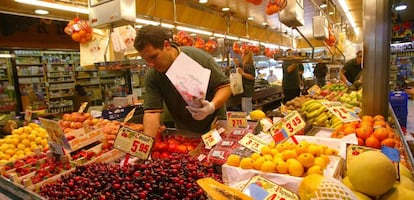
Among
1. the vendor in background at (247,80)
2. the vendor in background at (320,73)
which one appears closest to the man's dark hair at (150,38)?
the vendor in background at (247,80)

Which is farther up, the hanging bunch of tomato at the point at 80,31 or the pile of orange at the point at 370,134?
the hanging bunch of tomato at the point at 80,31

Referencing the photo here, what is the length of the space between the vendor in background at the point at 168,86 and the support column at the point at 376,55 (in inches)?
50.7

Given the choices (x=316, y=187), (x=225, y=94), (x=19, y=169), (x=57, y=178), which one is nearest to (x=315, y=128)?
(x=225, y=94)

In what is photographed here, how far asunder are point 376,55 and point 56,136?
2.63 m

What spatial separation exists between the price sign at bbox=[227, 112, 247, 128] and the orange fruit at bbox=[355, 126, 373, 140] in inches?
28.5

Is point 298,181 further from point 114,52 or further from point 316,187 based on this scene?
point 114,52

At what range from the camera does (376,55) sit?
258 cm

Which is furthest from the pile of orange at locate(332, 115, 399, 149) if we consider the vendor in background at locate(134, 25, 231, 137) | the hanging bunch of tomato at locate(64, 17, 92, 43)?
the hanging bunch of tomato at locate(64, 17, 92, 43)

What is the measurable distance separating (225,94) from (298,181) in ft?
4.04

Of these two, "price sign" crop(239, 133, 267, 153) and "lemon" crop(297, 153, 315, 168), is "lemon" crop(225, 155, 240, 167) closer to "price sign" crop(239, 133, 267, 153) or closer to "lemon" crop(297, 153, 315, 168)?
"price sign" crop(239, 133, 267, 153)

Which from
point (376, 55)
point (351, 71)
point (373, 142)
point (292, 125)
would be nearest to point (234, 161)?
point (292, 125)

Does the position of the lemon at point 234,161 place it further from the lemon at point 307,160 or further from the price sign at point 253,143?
the lemon at point 307,160

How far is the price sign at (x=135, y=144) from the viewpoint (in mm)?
1774

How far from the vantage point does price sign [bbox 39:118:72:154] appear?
1.82m
